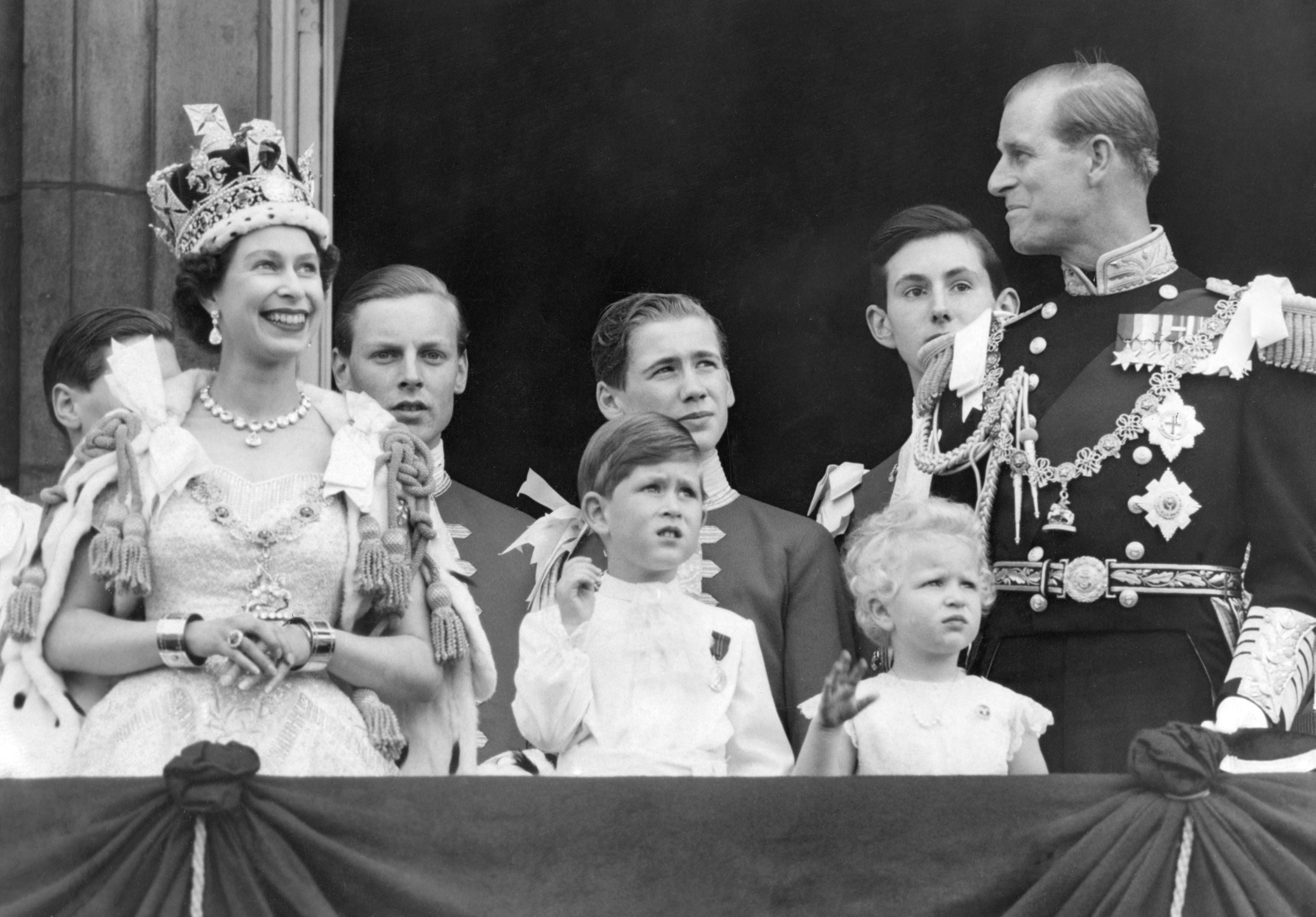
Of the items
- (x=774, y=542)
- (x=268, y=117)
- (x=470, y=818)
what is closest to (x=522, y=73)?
(x=268, y=117)

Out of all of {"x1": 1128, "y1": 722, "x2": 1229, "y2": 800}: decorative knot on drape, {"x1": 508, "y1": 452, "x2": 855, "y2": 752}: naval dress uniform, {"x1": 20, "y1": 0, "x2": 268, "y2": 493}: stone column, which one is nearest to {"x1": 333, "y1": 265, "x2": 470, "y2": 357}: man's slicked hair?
{"x1": 20, "y1": 0, "x2": 268, "y2": 493}: stone column

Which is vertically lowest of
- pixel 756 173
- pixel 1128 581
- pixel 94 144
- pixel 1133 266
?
pixel 1128 581

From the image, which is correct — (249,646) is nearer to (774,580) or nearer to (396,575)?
(396,575)

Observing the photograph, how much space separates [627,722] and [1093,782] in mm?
856

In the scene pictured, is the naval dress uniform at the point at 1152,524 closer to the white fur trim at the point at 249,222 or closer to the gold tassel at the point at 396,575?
the gold tassel at the point at 396,575

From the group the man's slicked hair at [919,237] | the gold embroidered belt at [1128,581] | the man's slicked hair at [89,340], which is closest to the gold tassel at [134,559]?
the man's slicked hair at [89,340]

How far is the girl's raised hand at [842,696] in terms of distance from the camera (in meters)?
3.37

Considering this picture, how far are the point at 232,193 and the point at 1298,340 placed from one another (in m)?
1.94

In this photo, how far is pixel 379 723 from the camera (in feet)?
12.7

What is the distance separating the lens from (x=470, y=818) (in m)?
3.26

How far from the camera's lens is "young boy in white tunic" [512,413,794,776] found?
12.5 ft

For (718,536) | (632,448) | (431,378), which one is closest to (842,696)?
(632,448)

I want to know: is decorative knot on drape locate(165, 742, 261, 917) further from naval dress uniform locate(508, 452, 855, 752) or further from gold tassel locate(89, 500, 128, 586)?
naval dress uniform locate(508, 452, 855, 752)

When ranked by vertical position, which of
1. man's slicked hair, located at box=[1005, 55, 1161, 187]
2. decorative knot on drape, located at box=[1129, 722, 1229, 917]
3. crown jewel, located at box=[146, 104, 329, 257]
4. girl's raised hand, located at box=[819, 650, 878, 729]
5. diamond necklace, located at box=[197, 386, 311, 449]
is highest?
man's slicked hair, located at box=[1005, 55, 1161, 187]
